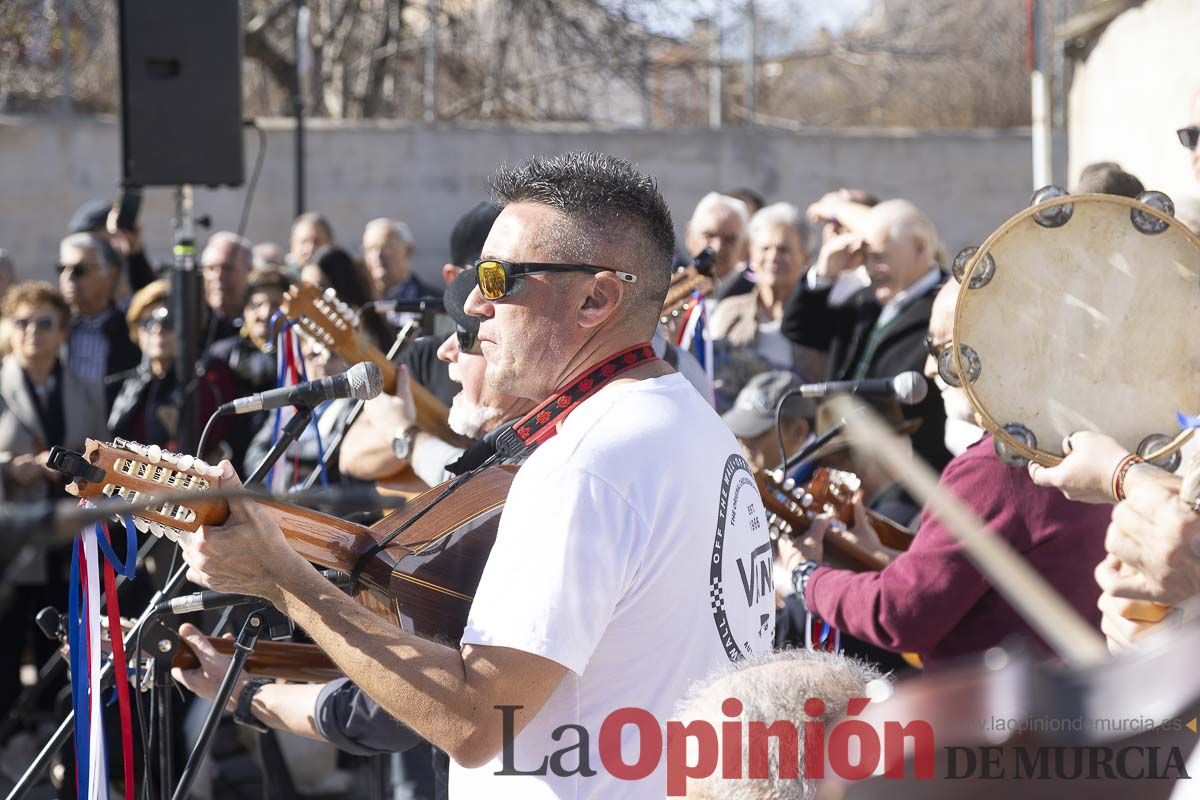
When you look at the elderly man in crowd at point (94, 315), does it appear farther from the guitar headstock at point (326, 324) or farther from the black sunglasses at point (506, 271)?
the black sunglasses at point (506, 271)

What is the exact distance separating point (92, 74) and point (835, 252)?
39.3 ft

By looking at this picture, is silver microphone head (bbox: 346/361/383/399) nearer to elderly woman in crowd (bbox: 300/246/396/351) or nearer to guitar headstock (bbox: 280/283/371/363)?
guitar headstock (bbox: 280/283/371/363)

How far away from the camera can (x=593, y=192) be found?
2283 mm

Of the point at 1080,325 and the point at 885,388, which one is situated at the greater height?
the point at 1080,325

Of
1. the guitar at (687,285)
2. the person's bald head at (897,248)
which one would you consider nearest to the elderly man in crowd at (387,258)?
the person's bald head at (897,248)

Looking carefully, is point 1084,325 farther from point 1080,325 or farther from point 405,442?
point 405,442

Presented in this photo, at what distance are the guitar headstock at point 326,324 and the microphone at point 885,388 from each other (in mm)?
1323

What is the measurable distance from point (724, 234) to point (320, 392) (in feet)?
14.0

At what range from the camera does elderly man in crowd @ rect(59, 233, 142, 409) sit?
7.08 meters

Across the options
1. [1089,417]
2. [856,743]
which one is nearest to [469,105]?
[1089,417]

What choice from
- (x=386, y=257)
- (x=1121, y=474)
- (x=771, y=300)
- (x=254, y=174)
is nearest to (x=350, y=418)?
(x=1121, y=474)

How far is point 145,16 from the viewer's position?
6.32m

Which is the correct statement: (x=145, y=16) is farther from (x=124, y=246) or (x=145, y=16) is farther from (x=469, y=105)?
(x=469, y=105)

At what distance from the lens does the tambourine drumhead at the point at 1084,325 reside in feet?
9.55
